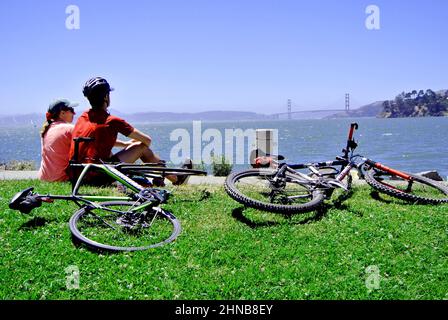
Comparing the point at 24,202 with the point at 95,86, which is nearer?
the point at 24,202

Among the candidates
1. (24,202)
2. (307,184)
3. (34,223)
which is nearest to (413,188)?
(307,184)

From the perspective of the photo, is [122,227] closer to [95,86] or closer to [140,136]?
[140,136]

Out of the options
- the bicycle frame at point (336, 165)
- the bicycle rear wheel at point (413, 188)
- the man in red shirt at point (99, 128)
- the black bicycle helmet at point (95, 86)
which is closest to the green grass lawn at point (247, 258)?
the bicycle frame at point (336, 165)

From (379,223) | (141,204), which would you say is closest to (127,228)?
(141,204)

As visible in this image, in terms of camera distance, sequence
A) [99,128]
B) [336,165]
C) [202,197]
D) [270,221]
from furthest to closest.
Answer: [336,165], [202,197], [99,128], [270,221]

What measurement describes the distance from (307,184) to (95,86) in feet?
13.5

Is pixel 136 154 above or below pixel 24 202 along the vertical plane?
above

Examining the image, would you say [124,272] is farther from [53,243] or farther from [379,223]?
[379,223]

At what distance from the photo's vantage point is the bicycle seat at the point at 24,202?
553 centimetres

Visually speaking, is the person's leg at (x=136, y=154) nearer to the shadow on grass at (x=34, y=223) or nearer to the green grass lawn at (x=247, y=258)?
the green grass lawn at (x=247, y=258)

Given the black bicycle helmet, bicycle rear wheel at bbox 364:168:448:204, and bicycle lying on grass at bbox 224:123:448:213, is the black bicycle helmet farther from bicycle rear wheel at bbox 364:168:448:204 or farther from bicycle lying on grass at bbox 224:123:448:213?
bicycle rear wheel at bbox 364:168:448:204

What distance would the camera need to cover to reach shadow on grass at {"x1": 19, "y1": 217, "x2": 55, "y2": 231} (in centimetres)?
564

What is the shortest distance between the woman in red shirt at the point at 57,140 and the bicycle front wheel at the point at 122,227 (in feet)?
8.32

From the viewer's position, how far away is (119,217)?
18.5 feet
